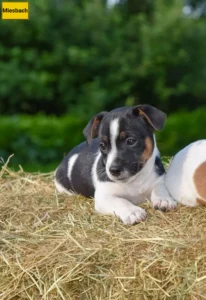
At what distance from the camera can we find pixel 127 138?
6.13 meters

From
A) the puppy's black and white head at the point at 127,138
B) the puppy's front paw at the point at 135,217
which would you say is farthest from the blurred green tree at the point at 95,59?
the puppy's front paw at the point at 135,217

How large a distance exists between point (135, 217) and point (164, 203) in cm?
39

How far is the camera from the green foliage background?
15.3m

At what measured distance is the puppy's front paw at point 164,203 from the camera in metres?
5.97

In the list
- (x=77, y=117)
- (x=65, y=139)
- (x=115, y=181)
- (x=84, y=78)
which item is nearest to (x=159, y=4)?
(x=84, y=78)

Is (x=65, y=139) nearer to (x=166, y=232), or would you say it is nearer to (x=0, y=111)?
(x=0, y=111)

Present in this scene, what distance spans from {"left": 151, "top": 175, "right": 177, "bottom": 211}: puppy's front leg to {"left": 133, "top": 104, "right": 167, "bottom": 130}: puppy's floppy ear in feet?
1.84

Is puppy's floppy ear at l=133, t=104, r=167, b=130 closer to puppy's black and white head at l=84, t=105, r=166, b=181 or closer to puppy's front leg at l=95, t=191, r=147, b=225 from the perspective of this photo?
puppy's black and white head at l=84, t=105, r=166, b=181

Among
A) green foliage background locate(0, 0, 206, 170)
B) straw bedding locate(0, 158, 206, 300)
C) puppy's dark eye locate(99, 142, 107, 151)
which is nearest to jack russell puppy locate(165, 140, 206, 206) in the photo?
straw bedding locate(0, 158, 206, 300)

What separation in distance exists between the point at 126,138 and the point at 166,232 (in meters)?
1.05

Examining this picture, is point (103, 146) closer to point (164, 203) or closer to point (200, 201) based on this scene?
point (164, 203)

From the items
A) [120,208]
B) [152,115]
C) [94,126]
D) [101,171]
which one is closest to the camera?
[120,208]

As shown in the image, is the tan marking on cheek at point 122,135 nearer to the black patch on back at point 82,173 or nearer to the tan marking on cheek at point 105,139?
the tan marking on cheek at point 105,139

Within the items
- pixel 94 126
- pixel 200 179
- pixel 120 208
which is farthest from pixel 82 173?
pixel 200 179
